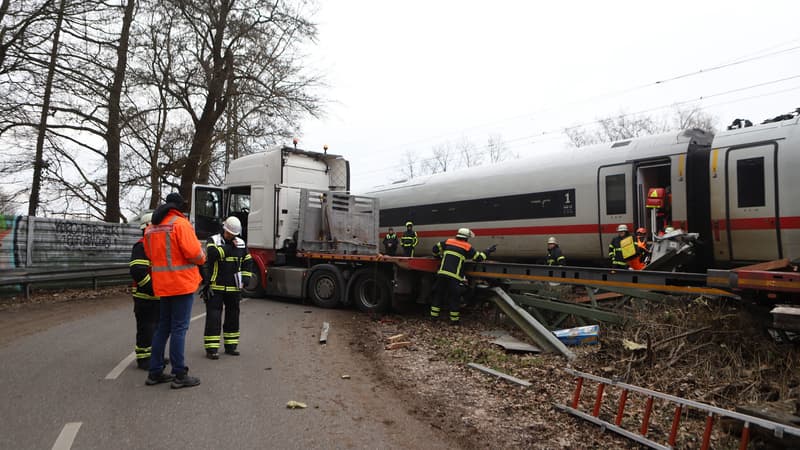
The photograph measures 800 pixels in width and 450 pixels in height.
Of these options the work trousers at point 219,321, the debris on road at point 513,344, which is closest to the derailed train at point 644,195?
the debris on road at point 513,344

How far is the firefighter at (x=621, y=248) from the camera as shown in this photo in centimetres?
884

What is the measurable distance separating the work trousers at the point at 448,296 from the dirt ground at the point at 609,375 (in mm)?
1063

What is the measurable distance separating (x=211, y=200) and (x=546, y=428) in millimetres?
10902

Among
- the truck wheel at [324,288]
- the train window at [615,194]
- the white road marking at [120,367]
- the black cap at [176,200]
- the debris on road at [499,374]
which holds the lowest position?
the debris on road at [499,374]

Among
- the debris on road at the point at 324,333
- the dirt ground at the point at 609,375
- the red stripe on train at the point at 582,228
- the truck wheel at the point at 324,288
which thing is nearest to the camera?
the dirt ground at the point at 609,375

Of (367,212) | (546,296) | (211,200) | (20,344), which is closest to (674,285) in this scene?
(546,296)

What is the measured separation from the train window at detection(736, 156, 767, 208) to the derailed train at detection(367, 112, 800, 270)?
0.01 metres

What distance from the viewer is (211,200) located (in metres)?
13.0

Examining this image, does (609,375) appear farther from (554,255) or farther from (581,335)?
(554,255)

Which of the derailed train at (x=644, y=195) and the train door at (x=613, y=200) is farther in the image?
the train door at (x=613, y=200)

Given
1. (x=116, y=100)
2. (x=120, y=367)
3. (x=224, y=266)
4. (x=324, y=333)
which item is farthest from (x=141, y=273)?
(x=116, y=100)

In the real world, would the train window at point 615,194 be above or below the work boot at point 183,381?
above

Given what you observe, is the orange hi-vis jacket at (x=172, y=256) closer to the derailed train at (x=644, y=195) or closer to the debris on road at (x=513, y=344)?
the debris on road at (x=513, y=344)

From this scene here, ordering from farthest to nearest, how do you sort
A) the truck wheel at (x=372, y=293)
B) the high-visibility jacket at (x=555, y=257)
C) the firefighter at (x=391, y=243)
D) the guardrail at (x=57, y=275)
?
the firefighter at (x=391, y=243)
the guardrail at (x=57, y=275)
the high-visibility jacket at (x=555, y=257)
the truck wheel at (x=372, y=293)
